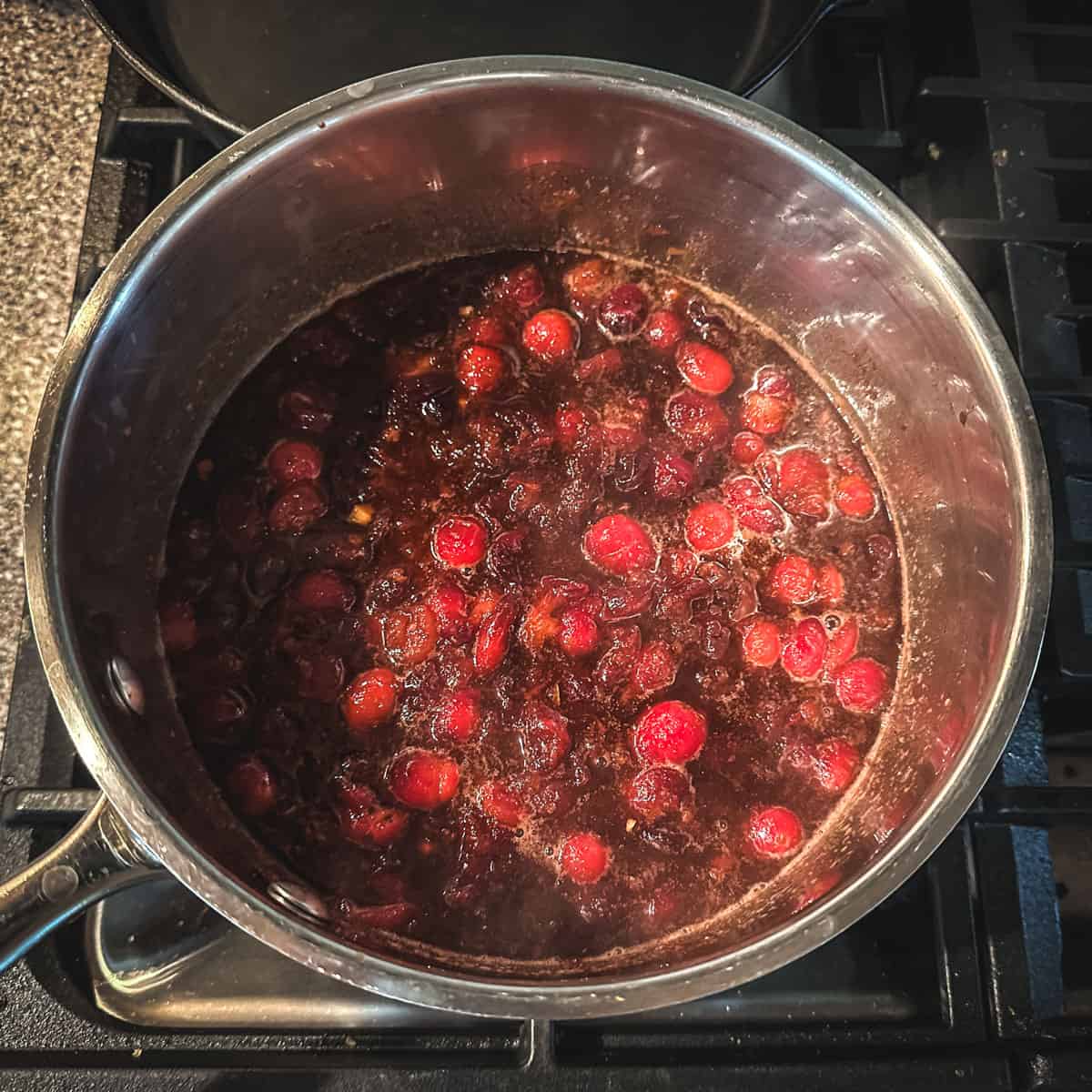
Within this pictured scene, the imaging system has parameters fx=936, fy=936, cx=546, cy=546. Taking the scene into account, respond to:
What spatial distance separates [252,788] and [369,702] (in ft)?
0.73

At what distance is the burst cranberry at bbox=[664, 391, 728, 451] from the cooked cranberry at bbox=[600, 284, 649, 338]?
0.52 feet

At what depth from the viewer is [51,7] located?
1.89 meters

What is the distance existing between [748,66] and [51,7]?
140 centimetres

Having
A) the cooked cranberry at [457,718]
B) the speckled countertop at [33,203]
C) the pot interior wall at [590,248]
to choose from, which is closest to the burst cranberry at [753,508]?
the pot interior wall at [590,248]

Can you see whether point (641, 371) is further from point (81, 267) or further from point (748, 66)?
point (81, 267)

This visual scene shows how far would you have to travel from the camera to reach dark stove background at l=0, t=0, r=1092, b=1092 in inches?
52.4

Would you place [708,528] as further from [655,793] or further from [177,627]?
[177,627]

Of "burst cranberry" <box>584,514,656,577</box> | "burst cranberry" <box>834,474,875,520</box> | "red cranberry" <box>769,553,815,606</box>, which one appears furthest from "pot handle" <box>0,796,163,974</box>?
"burst cranberry" <box>834,474,875,520</box>

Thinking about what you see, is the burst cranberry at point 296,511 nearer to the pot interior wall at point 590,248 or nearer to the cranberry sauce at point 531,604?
the cranberry sauce at point 531,604

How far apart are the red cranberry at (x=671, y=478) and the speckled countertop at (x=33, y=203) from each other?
3.61ft

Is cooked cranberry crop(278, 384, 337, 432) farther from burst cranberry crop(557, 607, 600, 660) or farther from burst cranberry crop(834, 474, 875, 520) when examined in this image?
burst cranberry crop(834, 474, 875, 520)

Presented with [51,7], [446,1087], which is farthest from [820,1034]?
[51,7]

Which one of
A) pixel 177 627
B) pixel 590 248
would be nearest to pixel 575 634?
pixel 177 627

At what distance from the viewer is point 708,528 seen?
5.37 feet
